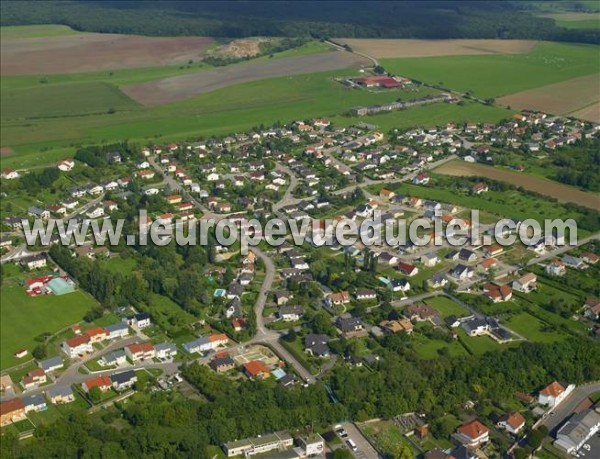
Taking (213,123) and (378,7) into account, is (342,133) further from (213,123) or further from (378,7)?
(378,7)

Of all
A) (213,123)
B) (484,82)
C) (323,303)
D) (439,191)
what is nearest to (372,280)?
(323,303)

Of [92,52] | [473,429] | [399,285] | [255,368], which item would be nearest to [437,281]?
[399,285]

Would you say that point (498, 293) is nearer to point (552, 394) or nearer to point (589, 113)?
point (552, 394)

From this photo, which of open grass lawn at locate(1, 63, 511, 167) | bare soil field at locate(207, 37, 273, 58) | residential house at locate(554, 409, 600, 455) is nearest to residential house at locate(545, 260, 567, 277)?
residential house at locate(554, 409, 600, 455)

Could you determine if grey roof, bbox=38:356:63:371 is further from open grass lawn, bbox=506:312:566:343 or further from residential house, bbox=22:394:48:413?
open grass lawn, bbox=506:312:566:343

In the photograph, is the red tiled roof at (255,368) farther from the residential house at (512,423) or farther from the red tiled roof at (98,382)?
the residential house at (512,423)

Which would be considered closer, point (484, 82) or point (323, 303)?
point (323, 303)
